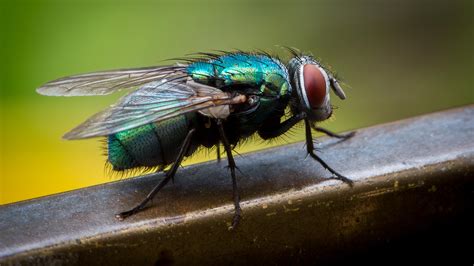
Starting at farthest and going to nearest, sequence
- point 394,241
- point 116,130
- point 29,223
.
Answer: point 116,130
point 394,241
point 29,223

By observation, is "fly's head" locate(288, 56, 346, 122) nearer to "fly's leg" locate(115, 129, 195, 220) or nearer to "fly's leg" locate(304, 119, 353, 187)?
"fly's leg" locate(304, 119, 353, 187)

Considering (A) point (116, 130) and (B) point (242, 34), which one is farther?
(B) point (242, 34)

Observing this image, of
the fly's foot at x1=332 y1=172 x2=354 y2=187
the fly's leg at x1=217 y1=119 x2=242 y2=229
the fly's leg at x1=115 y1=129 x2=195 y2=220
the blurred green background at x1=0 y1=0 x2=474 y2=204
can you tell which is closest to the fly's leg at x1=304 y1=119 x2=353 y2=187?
the fly's foot at x1=332 y1=172 x2=354 y2=187

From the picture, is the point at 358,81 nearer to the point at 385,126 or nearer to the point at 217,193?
the point at 385,126

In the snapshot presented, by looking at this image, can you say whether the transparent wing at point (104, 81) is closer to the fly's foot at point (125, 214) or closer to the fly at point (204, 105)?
the fly at point (204, 105)

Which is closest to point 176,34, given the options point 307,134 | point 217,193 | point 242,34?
point 242,34

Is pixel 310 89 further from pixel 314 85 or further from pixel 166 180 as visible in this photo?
pixel 166 180

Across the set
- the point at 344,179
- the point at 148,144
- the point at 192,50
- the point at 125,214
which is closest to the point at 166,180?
the point at 148,144

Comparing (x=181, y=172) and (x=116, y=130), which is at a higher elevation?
(x=116, y=130)
